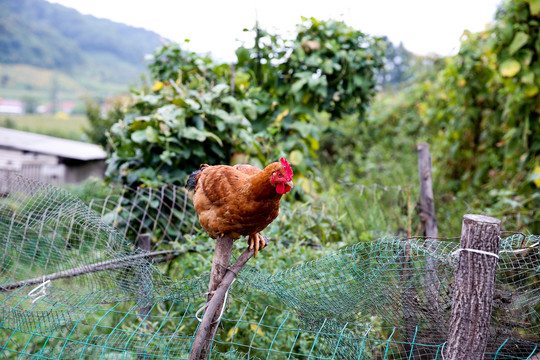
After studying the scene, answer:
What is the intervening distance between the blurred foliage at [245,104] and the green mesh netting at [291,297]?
0.92 m

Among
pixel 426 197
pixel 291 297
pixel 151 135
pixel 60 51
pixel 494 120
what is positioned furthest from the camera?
pixel 60 51

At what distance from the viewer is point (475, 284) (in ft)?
4.26

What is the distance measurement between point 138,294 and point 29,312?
52 centimetres

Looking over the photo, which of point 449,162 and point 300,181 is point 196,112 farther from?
point 449,162

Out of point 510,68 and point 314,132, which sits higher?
point 510,68

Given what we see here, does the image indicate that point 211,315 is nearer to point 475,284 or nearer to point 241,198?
point 241,198

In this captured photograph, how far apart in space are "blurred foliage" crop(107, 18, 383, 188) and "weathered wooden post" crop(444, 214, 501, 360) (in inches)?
84.3

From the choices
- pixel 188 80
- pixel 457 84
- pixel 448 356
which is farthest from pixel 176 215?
pixel 457 84

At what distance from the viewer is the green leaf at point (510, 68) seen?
138 inches

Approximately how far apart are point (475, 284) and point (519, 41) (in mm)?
3123

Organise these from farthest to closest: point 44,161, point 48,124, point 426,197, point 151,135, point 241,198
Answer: point 48,124 → point 44,161 → point 151,135 → point 426,197 → point 241,198

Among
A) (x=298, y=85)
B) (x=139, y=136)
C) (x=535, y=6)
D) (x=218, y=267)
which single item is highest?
(x=535, y=6)

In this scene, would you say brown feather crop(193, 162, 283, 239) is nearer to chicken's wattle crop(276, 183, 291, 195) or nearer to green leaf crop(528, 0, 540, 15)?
chicken's wattle crop(276, 183, 291, 195)

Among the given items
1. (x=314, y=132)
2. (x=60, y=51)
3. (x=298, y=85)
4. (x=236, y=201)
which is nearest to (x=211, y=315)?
(x=236, y=201)
